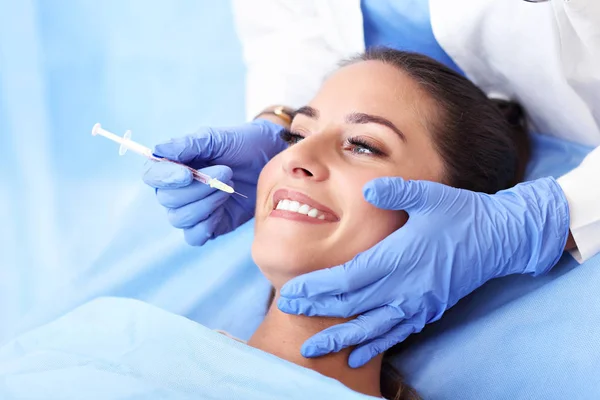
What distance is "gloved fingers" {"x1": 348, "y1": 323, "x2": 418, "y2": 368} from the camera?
1.33 m

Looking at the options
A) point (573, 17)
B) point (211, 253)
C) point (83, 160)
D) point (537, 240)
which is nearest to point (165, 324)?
point (211, 253)

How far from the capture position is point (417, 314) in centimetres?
136

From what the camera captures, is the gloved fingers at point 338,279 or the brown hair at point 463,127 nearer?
the gloved fingers at point 338,279

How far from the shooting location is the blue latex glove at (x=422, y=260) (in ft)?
4.09

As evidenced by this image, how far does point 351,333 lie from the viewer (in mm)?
1285

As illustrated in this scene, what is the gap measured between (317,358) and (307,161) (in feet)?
1.27

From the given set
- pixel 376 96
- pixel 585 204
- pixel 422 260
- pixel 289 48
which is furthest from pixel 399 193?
pixel 289 48

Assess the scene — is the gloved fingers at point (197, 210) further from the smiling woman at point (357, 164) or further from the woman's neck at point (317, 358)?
the woman's neck at point (317, 358)

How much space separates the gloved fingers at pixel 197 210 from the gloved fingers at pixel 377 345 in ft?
1.57

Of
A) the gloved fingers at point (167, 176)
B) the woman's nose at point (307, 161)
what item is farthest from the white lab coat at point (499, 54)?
the gloved fingers at point (167, 176)

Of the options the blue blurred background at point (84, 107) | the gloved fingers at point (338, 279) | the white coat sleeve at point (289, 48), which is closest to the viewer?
the gloved fingers at point (338, 279)

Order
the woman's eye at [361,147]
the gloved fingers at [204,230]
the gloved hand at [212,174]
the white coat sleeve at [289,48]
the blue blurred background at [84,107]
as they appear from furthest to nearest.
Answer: the white coat sleeve at [289,48] < the blue blurred background at [84,107] < the gloved fingers at [204,230] < the gloved hand at [212,174] < the woman's eye at [361,147]

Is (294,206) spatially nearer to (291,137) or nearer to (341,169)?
(341,169)

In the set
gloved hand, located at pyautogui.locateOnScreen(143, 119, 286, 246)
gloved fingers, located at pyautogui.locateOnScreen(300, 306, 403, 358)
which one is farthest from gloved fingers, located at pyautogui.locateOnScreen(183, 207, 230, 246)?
gloved fingers, located at pyautogui.locateOnScreen(300, 306, 403, 358)
